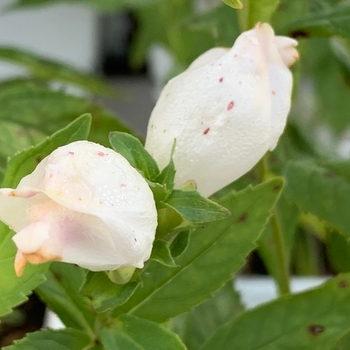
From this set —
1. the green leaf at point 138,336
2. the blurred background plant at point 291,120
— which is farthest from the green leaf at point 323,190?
the green leaf at point 138,336

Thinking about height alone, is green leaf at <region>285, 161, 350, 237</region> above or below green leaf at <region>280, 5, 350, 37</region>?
below

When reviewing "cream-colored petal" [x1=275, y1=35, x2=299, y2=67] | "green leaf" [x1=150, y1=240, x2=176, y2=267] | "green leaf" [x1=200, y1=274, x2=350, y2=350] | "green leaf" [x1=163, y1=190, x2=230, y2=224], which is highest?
"cream-colored petal" [x1=275, y1=35, x2=299, y2=67]

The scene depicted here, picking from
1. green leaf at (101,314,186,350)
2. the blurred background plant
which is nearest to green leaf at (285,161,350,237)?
the blurred background plant

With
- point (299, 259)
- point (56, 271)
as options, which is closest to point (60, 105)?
point (56, 271)

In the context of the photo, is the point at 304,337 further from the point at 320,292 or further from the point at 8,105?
the point at 8,105

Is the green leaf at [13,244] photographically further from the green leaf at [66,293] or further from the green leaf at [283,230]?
the green leaf at [283,230]

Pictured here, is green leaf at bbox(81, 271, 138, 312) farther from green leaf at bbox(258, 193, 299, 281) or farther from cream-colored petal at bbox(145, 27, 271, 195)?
green leaf at bbox(258, 193, 299, 281)

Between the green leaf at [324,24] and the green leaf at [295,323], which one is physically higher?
the green leaf at [324,24]
